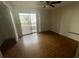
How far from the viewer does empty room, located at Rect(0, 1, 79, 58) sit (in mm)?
2670

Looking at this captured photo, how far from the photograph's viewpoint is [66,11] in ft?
14.3

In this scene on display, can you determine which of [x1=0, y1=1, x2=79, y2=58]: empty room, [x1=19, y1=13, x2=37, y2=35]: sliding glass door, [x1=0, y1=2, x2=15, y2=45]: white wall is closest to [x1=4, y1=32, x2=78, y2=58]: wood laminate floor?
[x1=0, y1=1, x2=79, y2=58]: empty room

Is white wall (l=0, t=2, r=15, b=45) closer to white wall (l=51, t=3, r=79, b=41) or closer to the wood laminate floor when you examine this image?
the wood laminate floor

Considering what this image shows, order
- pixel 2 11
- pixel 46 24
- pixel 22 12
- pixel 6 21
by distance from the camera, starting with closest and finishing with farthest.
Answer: pixel 2 11 → pixel 6 21 → pixel 22 12 → pixel 46 24

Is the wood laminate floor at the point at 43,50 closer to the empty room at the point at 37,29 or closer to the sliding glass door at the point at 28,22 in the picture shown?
the empty room at the point at 37,29

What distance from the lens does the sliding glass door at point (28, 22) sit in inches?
198

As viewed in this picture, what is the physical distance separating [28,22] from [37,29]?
43.3 inches

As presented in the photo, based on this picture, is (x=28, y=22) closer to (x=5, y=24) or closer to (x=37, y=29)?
(x=37, y=29)

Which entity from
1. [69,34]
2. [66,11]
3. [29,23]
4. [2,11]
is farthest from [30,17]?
[69,34]

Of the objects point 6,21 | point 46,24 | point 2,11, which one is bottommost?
point 46,24

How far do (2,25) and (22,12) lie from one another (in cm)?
175

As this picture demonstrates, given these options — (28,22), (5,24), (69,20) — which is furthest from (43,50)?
(28,22)

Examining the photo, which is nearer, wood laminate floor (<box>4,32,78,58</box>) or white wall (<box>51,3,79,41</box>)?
wood laminate floor (<box>4,32,78,58</box>)

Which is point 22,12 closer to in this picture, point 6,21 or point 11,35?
point 6,21
